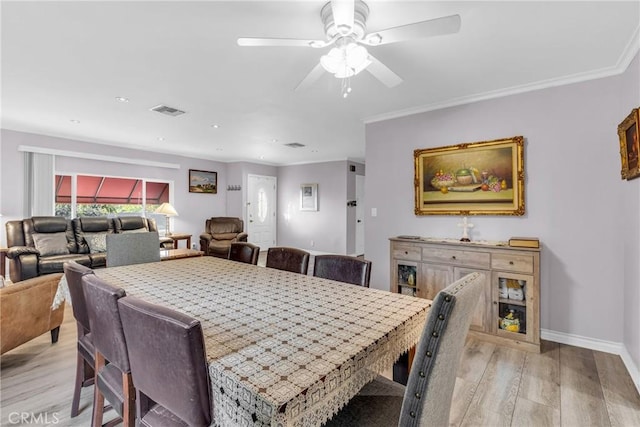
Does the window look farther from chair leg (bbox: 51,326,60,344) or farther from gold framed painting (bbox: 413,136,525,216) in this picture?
gold framed painting (bbox: 413,136,525,216)

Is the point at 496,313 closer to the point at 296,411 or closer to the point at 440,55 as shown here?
the point at 440,55

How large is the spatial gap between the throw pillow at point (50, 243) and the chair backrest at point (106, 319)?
4227 millimetres

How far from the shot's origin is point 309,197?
7.51 meters

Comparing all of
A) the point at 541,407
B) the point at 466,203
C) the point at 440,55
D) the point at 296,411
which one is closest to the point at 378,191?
the point at 466,203

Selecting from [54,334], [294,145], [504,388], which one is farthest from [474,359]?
[294,145]

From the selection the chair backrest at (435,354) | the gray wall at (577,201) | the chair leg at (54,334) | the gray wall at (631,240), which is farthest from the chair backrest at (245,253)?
the gray wall at (631,240)

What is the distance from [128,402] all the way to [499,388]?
2.18 metres

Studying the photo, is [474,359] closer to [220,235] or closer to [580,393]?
[580,393]

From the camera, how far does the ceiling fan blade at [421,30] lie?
1408 millimetres

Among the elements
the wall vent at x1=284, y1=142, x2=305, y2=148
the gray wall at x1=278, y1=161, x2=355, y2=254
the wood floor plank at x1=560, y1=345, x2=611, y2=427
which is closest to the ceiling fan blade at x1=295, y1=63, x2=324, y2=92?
the wood floor plank at x1=560, y1=345, x2=611, y2=427

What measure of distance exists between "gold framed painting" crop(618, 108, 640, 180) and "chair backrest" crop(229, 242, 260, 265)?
9.30ft

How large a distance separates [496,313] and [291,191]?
19.4 feet

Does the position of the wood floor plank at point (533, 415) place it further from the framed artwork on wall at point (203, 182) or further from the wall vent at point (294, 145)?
the framed artwork on wall at point (203, 182)

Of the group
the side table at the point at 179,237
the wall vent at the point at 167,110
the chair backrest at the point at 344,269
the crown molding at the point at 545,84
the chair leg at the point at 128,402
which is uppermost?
the wall vent at the point at 167,110
